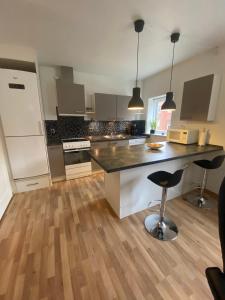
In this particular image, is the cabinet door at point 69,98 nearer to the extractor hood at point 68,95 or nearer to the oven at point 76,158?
the extractor hood at point 68,95

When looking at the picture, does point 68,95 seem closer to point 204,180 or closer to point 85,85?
point 85,85

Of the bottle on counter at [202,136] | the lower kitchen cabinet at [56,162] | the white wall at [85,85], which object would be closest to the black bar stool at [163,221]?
the bottle on counter at [202,136]

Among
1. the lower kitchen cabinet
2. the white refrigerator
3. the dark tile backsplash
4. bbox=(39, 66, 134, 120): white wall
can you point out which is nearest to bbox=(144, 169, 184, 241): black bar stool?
the lower kitchen cabinet

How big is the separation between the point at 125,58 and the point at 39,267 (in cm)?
342

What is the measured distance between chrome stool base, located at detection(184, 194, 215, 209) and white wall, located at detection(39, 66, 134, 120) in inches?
123

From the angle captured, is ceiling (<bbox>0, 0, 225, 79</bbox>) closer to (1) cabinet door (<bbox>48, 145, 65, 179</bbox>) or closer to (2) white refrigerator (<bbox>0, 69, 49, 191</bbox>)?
(2) white refrigerator (<bbox>0, 69, 49, 191</bbox>)

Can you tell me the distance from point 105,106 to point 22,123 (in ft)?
6.16

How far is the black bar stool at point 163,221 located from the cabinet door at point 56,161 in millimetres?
2096

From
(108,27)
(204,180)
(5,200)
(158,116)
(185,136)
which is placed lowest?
(5,200)

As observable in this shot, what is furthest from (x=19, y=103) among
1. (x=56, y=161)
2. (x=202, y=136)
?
(x=202, y=136)

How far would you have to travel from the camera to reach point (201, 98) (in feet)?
7.74

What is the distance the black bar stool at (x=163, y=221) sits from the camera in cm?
155

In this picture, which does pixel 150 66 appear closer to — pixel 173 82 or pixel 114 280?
pixel 173 82

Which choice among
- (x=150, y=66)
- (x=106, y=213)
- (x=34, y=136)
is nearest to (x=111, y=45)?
(x=150, y=66)
